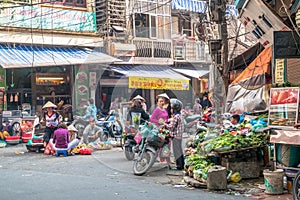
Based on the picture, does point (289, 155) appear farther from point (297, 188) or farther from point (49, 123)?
point (49, 123)

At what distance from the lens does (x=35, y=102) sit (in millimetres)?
20875

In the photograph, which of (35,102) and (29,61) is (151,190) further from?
(35,102)

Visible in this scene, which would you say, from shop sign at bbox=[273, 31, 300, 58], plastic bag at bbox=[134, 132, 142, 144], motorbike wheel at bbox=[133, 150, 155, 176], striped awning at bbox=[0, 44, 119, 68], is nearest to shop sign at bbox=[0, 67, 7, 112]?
striped awning at bbox=[0, 44, 119, 68]

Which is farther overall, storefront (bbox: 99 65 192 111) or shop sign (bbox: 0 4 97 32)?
storefront (bbox: 99 65 192 111)

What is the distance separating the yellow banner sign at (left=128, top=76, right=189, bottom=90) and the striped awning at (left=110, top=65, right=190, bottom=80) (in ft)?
0.70

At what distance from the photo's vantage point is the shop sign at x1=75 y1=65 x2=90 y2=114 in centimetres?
2183

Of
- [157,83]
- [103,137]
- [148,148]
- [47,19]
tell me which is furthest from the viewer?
[157,83]

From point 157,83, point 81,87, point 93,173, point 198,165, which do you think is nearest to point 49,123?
point 93,173

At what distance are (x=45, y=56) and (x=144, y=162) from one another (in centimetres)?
1088

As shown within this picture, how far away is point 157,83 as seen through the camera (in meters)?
22.6

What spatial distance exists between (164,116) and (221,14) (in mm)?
3399

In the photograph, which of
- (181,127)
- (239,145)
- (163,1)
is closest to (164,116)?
(181,127)

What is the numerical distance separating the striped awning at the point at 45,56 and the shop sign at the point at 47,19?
3.20ft

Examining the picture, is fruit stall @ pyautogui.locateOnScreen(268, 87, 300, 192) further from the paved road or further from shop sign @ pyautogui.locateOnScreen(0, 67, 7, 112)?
shop sign @ pyautogui.locateOnScreen(0, 67, 7, 112)
